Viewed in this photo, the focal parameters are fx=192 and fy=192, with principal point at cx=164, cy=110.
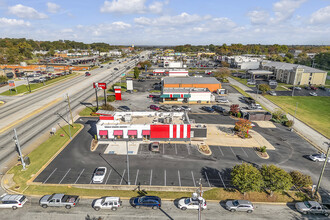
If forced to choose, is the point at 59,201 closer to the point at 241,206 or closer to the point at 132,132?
the point at 132,132

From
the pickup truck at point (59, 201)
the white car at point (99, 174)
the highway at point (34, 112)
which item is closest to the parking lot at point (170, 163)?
the white car at point (99, 174)

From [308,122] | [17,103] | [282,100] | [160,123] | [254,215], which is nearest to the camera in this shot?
[254,215]

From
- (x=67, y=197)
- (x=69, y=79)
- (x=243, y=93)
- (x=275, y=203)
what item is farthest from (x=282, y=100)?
(x=69, y=79)

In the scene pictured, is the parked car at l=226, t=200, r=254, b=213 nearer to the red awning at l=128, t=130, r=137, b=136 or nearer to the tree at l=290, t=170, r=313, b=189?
the tree at l=290, t=170, r=313, b=189

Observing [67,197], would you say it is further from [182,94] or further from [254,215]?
[182,94]

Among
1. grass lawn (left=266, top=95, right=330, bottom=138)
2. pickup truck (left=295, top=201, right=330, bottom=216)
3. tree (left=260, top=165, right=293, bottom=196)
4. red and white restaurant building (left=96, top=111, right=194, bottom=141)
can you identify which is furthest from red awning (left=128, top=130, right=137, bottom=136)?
grass lawn (left=266, top=95, right=330, bottom=138)
